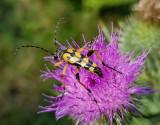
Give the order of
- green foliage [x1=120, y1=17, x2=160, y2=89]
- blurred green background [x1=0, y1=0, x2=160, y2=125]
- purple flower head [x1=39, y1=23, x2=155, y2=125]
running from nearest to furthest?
purple flower head [x1=39, y1=23, x2=155, y2=125] → green foliage [x1=120, y1=17, x2=160, y2=89] → blurred green background [x1=0, y1=0, x2=160, y2=125]

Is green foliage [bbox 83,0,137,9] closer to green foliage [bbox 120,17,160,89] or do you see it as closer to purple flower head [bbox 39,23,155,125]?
green foliage [bbox 120,17,160,89]

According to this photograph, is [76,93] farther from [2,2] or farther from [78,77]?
[2,2]

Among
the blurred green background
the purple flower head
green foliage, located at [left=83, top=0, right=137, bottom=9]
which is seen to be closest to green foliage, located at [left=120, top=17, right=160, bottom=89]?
the blurred green background

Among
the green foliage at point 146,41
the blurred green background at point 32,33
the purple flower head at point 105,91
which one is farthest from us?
the blurred green background at point 32,33

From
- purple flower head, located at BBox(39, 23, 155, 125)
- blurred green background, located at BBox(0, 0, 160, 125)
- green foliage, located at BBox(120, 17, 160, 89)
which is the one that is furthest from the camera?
blurred green background, located at BBox(0, 0, 160, 125)

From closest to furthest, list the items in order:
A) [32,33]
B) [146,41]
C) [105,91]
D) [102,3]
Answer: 1. [105,91]
2. [146,41]
3. [102,3]
4. [32,33]

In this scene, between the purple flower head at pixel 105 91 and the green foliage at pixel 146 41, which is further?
the green foliage at pixel 146 41

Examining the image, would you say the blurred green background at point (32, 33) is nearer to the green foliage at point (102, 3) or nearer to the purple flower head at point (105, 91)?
the green foliage at point (102, 3)

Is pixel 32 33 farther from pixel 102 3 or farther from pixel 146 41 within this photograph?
pixel 146 41

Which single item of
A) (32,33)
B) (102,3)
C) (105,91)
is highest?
(102,3)

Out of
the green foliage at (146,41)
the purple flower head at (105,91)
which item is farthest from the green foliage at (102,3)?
the purple flower head at (105,91)

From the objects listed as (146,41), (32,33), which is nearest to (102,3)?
(32,33)

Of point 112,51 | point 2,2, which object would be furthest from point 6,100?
point 112,51
